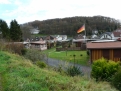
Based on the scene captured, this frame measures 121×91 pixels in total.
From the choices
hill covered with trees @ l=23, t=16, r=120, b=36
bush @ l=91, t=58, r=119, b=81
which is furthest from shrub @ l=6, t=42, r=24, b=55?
hill covered with trees @ l=23, t=16, r=120, b=36

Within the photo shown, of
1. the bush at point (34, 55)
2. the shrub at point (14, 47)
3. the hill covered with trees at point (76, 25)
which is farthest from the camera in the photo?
the hill covered with trees at point (76, 25)

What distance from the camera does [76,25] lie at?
234 feet

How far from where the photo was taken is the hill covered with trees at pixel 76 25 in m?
74.6

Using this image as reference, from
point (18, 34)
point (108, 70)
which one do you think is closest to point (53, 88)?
point (108, 70)

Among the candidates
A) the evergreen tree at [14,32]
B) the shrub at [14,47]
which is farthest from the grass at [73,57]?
the evergreen tree at [14,32]

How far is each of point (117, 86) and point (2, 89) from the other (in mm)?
5004

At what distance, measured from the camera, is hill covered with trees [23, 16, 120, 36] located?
74.6 metres

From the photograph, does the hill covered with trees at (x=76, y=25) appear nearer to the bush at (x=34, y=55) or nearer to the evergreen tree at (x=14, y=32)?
the evergreen tree at (x=14, y=32)

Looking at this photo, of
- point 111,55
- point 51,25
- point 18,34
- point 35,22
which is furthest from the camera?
point 35,22

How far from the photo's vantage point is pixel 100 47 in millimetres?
20328

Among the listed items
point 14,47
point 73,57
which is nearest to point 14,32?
point 73,57

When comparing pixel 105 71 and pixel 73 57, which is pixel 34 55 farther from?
pixel 73 57

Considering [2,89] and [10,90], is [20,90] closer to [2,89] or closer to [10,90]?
[10,90]

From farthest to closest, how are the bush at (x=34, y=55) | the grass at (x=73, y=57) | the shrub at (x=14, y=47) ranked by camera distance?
the grass at (x=73, y=57), the shrub at (x=14, y=47), the bush at (x=34, y=55)
